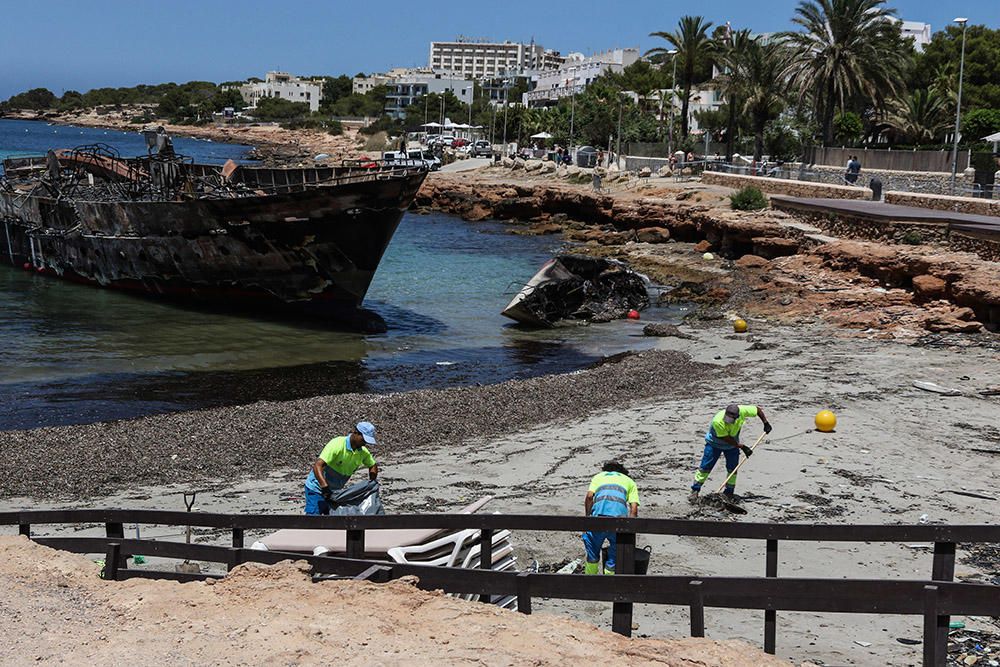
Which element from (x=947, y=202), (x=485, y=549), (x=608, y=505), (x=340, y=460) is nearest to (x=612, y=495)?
(x=608, y=505)

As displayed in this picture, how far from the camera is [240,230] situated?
1253 inches

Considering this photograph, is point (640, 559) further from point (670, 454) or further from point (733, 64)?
point (733, 64)

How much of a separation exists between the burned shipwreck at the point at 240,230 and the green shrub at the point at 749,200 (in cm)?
1700

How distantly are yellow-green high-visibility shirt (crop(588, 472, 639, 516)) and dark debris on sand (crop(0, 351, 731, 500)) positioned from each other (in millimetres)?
6982

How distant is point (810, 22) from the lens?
48.9 metres

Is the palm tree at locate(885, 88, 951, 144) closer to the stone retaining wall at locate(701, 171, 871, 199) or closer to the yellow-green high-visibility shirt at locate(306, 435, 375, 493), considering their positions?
the stone retaining wall at locate(701, 171, 871, 199)

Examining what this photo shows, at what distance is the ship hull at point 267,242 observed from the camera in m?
31.1

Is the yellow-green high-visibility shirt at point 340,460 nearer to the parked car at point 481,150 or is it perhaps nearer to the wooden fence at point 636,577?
the wooden fence at point 636,577

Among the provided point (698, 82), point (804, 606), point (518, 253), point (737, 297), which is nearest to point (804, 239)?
point (737, 297)

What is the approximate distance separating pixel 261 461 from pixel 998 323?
57.7 ft

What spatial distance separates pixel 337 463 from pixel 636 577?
14.9ft

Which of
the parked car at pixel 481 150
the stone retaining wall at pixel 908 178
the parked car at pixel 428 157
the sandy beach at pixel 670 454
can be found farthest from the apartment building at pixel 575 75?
the sandy beach at pixel 670 454

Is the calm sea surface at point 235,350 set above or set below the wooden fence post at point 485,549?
below

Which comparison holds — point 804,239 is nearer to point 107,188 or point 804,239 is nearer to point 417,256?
point 417,256
